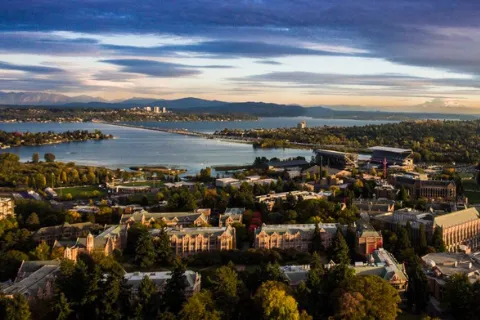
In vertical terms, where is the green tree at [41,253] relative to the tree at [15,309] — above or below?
below

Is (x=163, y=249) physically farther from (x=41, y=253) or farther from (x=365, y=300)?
(x=365, y=300)

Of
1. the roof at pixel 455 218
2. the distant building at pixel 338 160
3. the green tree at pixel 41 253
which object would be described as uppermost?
the roof at pixel 455 218

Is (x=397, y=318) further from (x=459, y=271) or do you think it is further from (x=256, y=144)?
(x=256, y=144)

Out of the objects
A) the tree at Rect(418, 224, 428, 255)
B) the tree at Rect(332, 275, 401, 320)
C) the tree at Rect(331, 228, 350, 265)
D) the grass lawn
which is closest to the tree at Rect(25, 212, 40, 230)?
the grass lawn

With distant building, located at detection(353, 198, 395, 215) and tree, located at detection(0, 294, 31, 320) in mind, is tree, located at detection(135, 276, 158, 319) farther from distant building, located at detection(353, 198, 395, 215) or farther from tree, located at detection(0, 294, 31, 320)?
distant building, located at detection(353, 198, 395, 215)

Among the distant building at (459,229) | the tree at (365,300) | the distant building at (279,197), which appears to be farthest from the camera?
the distant building at (279,197)

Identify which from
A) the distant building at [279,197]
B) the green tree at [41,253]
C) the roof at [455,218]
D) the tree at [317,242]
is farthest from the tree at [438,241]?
the green tree at [41,253]

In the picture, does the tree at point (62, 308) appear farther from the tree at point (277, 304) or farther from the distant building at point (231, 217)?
the distant building at point (231, 217)

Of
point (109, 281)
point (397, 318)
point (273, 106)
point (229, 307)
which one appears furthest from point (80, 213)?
point (273, 106)
